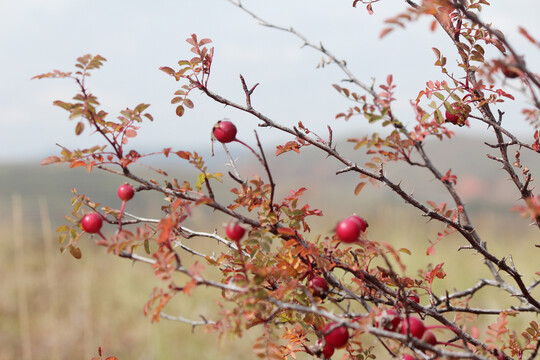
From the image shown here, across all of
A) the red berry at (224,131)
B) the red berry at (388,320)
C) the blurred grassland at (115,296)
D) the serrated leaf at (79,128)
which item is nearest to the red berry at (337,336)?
the red berry at (388,320)

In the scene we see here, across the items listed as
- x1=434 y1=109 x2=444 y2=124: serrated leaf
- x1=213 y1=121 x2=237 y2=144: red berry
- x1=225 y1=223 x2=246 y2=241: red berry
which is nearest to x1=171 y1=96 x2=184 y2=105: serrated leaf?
x1=213 y1=121 x2=237 y2=144: red berry

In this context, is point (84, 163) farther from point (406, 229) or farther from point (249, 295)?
point (406, 229)

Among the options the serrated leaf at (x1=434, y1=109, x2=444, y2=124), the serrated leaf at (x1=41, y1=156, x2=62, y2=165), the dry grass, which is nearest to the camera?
the serrated leaf at (x1=41, y1=156, x2=62, y2=165)

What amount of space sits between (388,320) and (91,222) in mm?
539

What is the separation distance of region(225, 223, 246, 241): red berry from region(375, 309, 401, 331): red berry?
25cm

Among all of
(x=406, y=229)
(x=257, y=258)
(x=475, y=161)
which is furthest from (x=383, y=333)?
(x=475, y=161)

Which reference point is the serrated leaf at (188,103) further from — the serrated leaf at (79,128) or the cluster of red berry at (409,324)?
the cluster of red berry at (409,324)

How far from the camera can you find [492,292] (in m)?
4.45

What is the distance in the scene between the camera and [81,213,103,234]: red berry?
2.82 ft

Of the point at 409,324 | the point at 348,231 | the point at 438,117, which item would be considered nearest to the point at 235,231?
the point at 348,231

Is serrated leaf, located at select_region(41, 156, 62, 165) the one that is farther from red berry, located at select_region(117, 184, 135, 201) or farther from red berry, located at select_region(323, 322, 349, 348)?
red berry, located at select_region(323, 322, 349, 348)

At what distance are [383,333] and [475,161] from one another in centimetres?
1815

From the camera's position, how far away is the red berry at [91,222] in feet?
2.82

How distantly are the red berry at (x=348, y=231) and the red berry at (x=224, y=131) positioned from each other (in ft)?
0.89
